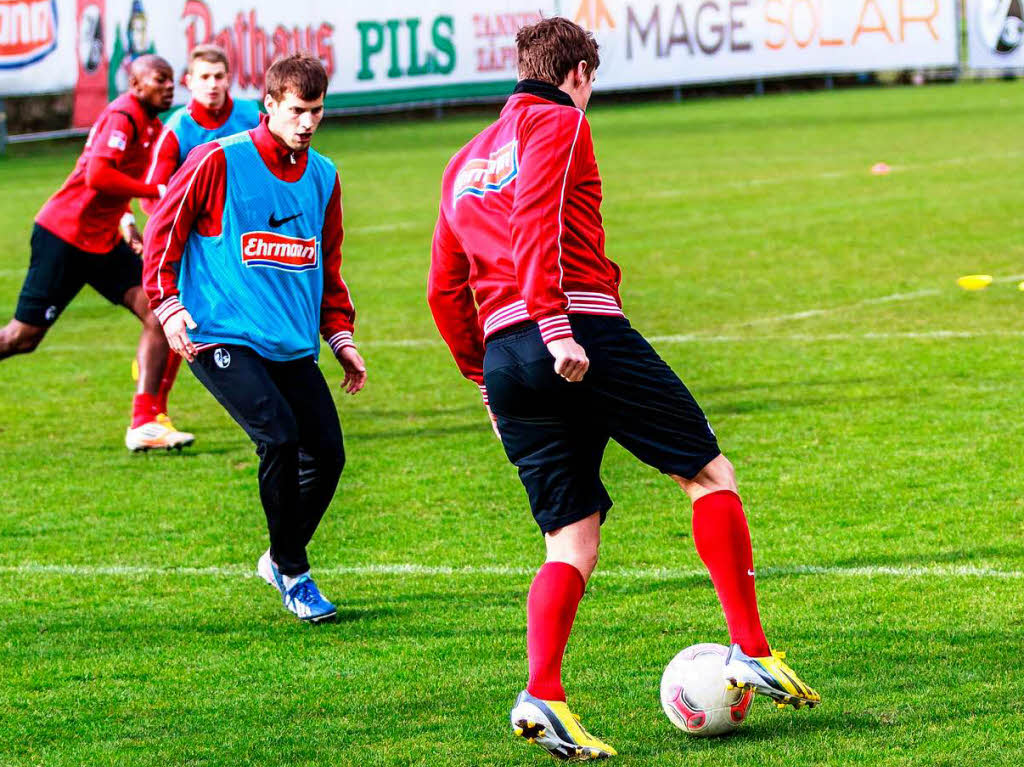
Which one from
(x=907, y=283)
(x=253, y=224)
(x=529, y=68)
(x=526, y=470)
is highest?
(x=529, y=68)

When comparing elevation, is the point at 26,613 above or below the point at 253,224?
below

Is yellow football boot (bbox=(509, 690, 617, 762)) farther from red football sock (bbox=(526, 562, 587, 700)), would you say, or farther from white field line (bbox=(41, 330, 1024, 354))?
white field line (bbox=(41, 330, 1024, 354))

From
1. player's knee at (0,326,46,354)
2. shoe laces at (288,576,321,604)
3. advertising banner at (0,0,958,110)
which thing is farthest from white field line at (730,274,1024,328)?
advertising banner at (0,0,958,110)

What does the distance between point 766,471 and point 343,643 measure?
287cm

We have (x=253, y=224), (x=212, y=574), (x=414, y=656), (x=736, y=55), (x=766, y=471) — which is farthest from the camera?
(x=736, y=55)

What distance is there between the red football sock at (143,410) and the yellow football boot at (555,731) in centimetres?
507

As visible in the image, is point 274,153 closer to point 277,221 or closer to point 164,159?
point 277,221

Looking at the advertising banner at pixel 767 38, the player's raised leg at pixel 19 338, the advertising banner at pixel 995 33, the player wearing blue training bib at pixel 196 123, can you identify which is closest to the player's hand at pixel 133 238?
the player wearing blue training bib at pixel 196 123

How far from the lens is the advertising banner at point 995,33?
1587 inches

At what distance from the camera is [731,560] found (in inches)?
178

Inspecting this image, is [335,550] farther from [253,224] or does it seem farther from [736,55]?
[736,55]

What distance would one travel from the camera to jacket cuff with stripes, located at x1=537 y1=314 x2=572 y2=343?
421 centimetres

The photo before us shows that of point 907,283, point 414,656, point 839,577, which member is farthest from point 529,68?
point 907,283

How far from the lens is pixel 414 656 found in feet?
17.7
